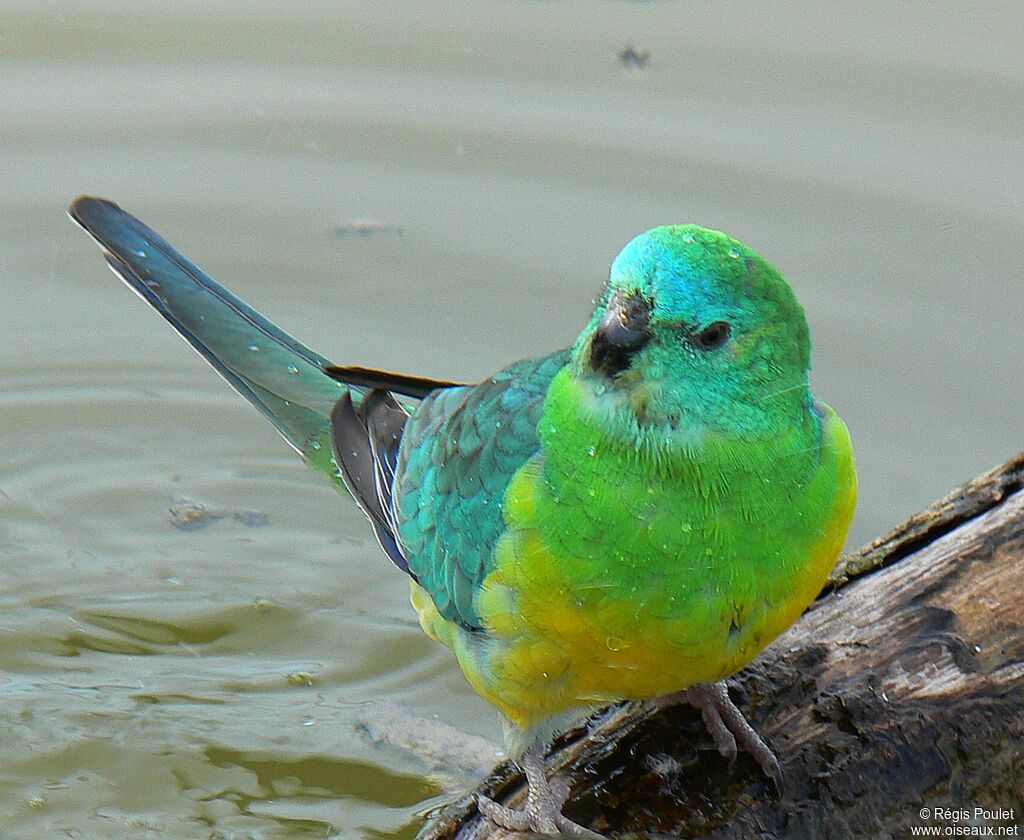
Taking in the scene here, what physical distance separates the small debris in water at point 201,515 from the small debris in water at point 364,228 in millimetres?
1567

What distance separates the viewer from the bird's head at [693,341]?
2.75 m

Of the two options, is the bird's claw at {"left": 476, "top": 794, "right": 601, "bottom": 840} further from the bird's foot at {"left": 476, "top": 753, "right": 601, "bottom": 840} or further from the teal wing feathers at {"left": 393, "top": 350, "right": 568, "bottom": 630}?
the teal wing feathers at {"left": 393, "top": 350, "right": 568, "bottom": 630}

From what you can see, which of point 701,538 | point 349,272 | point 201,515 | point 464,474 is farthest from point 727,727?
point 349,272

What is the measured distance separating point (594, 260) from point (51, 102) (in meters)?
2.95

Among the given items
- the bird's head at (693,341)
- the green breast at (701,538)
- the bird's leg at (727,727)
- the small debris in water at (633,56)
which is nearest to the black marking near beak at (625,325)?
the bird's head at (693,341)

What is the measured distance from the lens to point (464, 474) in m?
3.49

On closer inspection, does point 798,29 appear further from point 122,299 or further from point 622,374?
point 622,374

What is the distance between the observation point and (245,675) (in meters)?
4.84

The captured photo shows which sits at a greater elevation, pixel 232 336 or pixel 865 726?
pixel 232 336

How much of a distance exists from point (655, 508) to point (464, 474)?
744 mm

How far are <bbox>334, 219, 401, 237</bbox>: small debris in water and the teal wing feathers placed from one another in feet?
8.63

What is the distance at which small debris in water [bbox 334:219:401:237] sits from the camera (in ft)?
21.0

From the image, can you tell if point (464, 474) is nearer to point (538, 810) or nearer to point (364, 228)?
point (538, 810)

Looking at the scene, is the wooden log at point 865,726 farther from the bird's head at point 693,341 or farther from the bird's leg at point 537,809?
the bird's head at point 693,341
